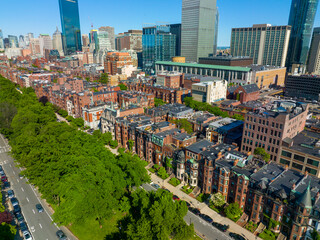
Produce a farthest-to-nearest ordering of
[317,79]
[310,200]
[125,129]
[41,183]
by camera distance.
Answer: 1. [317,79]
2. [125,129]
3. [41,183]
4. [310,200]

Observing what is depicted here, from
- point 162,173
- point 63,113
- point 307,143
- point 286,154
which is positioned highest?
point 307,143

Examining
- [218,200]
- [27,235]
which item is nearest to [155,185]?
[218,200]

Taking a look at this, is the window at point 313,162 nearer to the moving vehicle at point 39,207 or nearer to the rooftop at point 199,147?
the rooftop at point 199,147

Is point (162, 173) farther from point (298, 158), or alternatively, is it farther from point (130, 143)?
point (298, 158)

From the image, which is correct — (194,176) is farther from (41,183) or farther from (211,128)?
(41,183)

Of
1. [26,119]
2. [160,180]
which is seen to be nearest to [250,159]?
[160,180]

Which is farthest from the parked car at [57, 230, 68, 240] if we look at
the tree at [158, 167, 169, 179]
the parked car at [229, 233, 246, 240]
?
the parked car at [229, 233, 246, 240]

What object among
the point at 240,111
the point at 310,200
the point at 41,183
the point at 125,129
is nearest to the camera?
the point at 310,200
